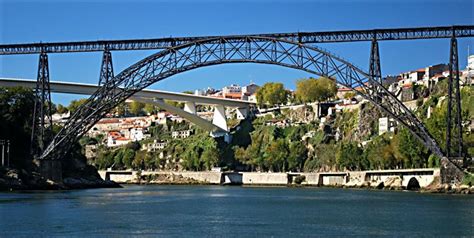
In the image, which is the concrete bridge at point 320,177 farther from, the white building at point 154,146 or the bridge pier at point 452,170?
the white building at point 154,146

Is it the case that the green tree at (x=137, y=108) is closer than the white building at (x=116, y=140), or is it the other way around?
the white building at (x=116, y=140)

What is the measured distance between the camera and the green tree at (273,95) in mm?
149000

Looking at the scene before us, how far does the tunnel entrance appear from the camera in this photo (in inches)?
3078

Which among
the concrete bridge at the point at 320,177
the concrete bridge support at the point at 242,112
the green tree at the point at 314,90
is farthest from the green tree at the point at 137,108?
the concrete bridge at the point at 320,177

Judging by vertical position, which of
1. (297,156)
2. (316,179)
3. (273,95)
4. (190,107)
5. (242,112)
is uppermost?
(273,95)

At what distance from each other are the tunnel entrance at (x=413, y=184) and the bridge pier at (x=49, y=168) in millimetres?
34003

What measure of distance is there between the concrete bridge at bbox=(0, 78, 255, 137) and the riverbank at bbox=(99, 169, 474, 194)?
10464 mm

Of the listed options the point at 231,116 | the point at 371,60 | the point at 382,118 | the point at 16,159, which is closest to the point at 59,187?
the point at 16,159

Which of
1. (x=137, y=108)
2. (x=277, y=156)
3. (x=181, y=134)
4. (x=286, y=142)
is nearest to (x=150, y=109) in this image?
(x=137, y=108)

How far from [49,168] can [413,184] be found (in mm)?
35109

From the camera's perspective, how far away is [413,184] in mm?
78562

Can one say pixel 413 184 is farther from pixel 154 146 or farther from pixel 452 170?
pixel 154 146

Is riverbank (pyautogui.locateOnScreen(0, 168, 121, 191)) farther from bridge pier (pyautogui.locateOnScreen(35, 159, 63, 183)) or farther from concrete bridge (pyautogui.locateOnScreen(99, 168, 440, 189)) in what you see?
concrete bridge (pyautogui.locateOnScreen(99, 168, 440, 189))

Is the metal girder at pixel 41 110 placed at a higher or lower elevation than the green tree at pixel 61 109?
lower
